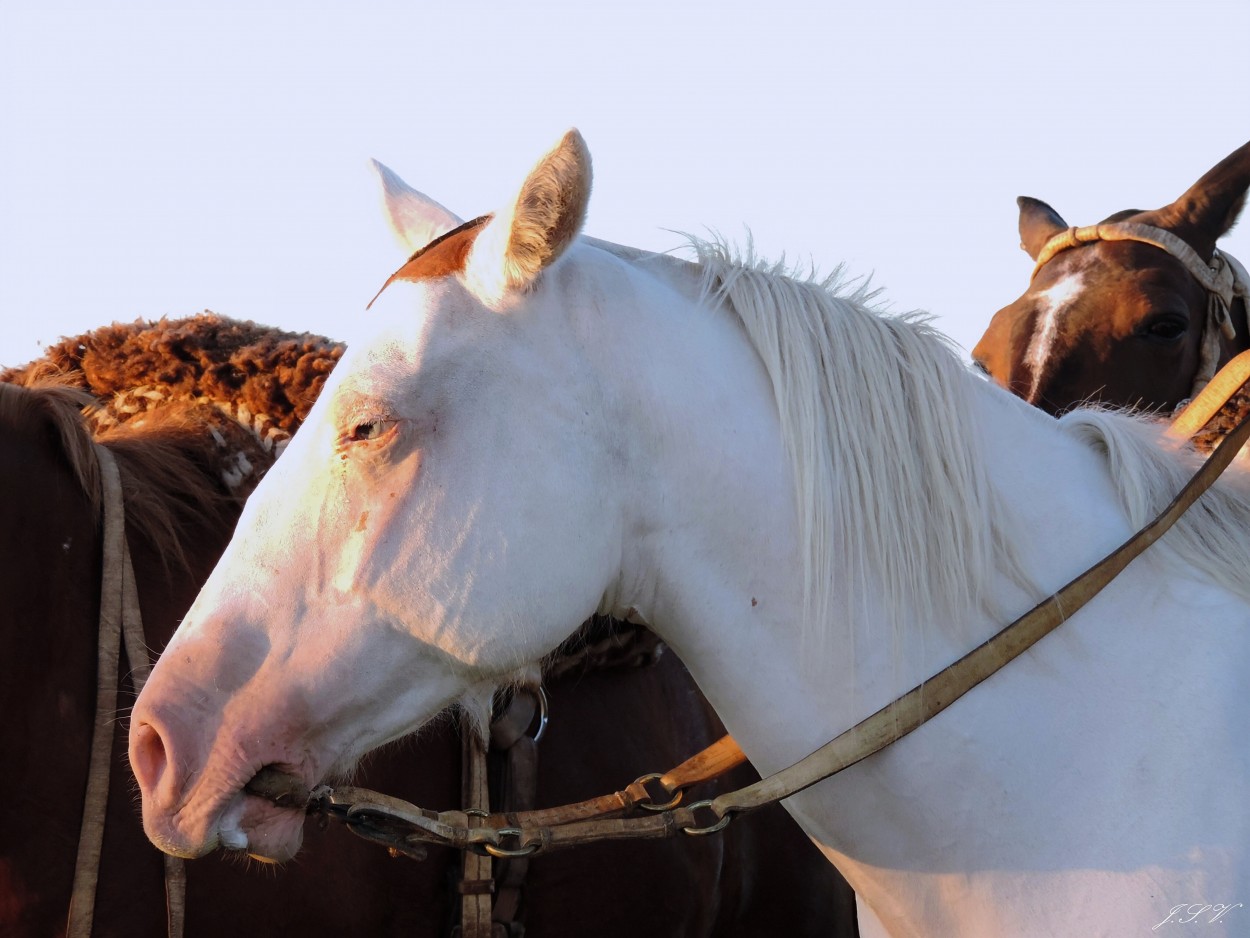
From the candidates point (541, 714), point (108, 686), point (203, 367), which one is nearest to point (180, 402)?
point (203, 367)

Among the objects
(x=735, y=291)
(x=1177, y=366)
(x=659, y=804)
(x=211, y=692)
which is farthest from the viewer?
(x=1177, y=366)

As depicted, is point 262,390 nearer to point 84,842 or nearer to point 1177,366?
point 84,842

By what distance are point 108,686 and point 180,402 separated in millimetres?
968

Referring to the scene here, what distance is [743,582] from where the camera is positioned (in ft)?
6.64

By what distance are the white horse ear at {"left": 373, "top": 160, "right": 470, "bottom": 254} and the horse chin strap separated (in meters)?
2.46

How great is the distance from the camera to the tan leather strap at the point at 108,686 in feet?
7.95

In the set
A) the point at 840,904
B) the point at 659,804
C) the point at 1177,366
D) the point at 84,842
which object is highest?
the point at 1177,366

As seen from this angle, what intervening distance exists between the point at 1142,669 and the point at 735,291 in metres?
0.96

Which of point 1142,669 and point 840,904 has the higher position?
point 1142,669

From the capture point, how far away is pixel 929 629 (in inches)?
79.0

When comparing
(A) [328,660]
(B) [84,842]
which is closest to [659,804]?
(A) [328,660]

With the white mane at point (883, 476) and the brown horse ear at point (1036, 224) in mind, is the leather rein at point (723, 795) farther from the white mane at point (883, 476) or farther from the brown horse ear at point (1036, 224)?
the brown horse ear at point (1036, 224)

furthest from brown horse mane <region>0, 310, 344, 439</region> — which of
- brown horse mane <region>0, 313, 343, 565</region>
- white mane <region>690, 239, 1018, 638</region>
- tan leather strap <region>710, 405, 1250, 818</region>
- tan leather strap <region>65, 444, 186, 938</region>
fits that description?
tan leather strap <region>710, 405, 1250, 818</region>

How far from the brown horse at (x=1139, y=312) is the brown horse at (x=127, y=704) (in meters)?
1.56
